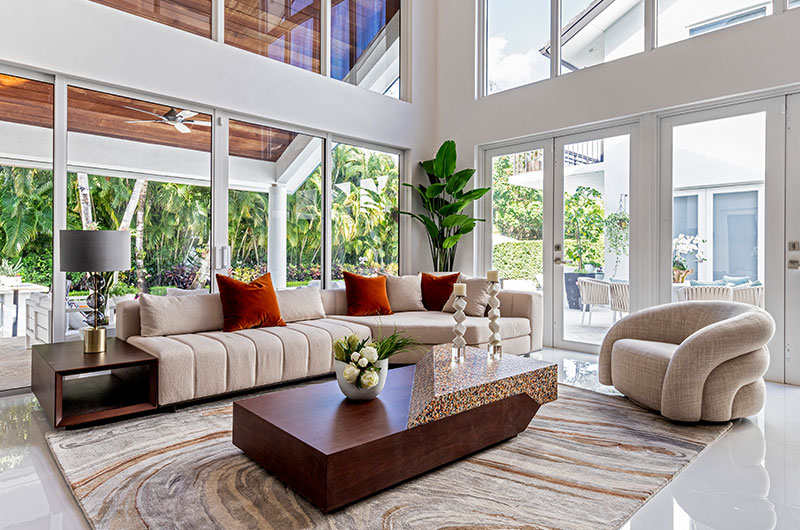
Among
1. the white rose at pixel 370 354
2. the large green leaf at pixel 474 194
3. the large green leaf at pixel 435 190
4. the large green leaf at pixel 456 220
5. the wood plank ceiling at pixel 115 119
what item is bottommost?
the white rose at pixel 370 354

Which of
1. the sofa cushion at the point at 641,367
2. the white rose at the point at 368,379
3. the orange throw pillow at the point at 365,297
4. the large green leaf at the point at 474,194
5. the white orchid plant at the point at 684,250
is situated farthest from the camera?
the large green leaf at the point at 474,194

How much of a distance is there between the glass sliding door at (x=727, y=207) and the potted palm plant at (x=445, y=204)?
1.93m

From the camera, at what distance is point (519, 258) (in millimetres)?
5633

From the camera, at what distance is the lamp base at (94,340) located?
10.1 ft

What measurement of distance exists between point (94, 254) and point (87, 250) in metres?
0.04

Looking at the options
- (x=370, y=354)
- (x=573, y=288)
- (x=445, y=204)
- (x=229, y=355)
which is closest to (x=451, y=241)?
(x=445, y=204)

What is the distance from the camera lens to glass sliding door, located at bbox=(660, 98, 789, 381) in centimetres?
390

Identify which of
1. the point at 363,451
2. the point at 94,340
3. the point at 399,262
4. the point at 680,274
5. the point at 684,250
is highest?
the point at 684,250

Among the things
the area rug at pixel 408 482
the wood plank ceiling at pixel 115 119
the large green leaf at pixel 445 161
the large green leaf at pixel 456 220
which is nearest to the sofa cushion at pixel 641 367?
the area rug at pixel 408 482

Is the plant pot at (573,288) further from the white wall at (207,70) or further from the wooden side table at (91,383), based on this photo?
the wooden side table at (91,383)

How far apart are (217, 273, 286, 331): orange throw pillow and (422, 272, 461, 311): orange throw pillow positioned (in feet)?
5.39

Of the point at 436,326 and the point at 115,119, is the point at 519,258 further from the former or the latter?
the point at 115,119

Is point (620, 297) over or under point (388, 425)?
over

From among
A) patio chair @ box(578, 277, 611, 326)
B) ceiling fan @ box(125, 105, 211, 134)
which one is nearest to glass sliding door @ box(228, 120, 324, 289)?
ceiling fan @ box(125, 105, 211, 134)
